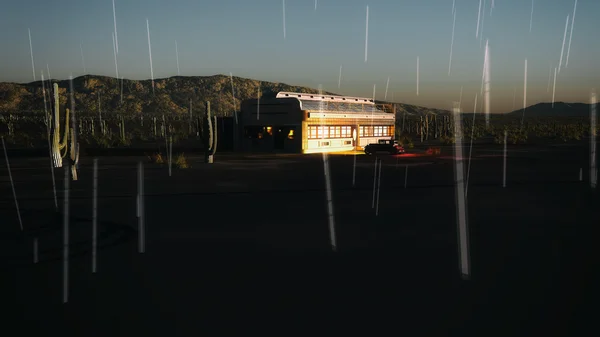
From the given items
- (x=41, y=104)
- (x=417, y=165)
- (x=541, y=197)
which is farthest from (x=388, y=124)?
(x=41, y=104)

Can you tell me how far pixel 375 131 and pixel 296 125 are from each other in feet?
42.8

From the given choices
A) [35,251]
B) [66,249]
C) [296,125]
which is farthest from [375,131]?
[35,251]

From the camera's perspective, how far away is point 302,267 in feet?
29.8

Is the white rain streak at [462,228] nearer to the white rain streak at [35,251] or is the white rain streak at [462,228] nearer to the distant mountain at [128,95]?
the white rain streak at [35,251]

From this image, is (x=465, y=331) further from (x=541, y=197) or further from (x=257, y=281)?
(x=541, y=197)

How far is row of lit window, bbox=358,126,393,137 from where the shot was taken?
2110 inches

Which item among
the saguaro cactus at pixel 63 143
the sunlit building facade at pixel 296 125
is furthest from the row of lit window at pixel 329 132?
the saguaro cactus at pixel 63 143

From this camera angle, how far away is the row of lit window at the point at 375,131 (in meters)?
53.6

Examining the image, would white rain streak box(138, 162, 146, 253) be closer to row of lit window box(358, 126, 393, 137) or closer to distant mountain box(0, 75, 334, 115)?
row of lit window box(358, 126, 393, 137)

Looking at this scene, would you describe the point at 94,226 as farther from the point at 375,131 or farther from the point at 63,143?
the point at 375,131

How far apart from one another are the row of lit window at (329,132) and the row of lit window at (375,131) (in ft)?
7.13

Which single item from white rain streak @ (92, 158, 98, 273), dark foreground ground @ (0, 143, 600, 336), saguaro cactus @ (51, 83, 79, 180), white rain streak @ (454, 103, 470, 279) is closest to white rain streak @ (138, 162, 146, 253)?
dark foreground ground @ (0, 143, 600, 336)

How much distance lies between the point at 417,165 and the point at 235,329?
2629 centimetres

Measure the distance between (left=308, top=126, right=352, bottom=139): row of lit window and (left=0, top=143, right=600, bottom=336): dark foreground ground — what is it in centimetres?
2778
